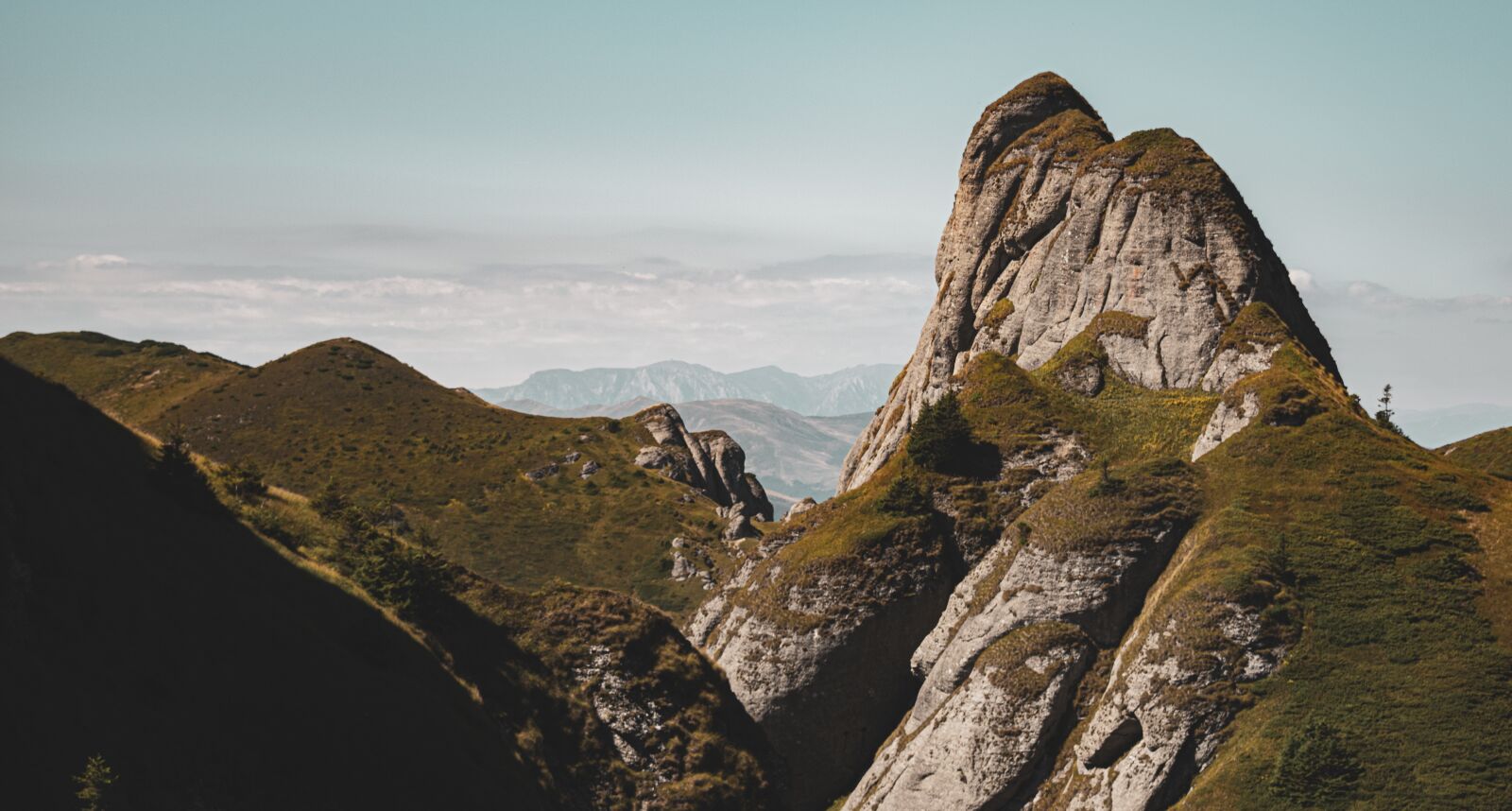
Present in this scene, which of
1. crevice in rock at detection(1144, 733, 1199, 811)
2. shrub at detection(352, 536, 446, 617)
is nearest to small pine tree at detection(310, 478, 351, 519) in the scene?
shrub at detection(352, 536, 446, 617)

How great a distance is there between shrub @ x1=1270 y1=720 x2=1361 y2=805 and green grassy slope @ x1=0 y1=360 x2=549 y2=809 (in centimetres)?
3433

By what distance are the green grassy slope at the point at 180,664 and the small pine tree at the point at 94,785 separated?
45 cm

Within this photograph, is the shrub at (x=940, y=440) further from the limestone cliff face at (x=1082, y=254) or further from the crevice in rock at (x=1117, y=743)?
the crevice in rock at (x=1117, y=743)

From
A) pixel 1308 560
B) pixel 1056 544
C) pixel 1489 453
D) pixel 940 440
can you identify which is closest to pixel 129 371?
pixel 940 440

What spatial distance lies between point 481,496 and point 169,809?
112618 millimetres

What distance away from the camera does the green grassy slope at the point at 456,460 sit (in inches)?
4897

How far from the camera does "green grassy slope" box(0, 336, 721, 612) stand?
124375mm

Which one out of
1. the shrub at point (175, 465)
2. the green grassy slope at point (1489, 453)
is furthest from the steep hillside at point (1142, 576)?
the shrub at point (175, 465)

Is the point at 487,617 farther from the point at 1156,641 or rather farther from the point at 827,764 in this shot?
the point at 1156,641

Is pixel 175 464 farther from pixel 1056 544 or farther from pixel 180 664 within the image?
pixel 1056 544

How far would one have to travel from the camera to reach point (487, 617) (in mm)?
57438

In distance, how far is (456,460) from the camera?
147 m

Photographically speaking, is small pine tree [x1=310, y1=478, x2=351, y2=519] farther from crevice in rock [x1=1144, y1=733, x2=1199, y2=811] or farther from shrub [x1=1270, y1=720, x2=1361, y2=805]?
shrub [x1=1270, y1=720, x2=1361, y2=805]

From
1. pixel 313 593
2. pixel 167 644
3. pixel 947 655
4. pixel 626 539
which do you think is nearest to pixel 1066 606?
pixel 947 655
